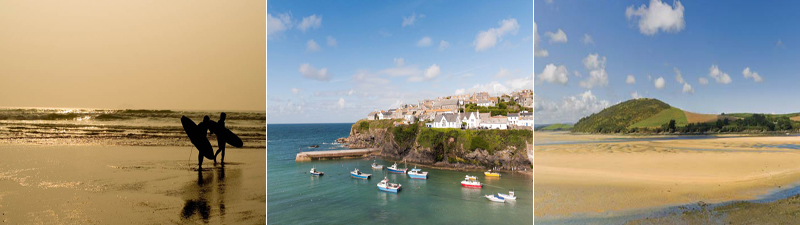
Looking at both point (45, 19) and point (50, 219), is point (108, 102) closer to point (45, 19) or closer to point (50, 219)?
point (45, 19)

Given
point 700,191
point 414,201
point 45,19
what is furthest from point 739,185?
point 45,19

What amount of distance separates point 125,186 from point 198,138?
2.12 ft

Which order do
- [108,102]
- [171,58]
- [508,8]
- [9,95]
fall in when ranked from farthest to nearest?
[508,8] < [171,58] < [108,102] < [9,95]

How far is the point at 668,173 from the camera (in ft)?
10.5

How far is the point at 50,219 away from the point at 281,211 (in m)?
2.73

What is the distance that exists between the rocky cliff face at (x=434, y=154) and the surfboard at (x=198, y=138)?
344 centimetres

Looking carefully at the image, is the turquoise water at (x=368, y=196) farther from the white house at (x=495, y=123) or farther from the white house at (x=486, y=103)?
the white house at (x=486, y=103)

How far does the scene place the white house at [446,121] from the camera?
5.50 m

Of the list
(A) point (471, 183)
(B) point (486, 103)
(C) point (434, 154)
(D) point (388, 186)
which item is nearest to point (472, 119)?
(B) point (486, 103)

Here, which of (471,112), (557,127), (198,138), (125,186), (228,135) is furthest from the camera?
(471,112)

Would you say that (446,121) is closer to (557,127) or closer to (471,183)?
(471,183)

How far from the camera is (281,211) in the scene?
15.7 feet

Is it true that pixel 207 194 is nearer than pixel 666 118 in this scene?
Yes

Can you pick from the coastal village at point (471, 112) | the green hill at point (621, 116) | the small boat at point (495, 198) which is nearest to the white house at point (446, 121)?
the coastal village at point (471, 112)
